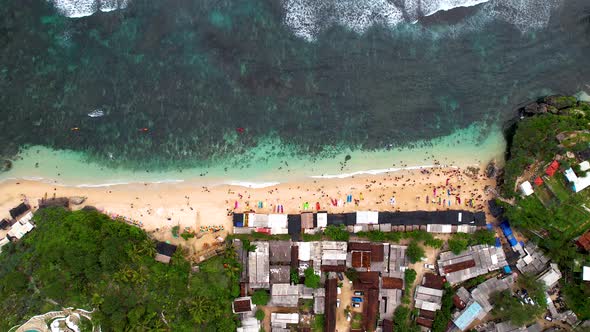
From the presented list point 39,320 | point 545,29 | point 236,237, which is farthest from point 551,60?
point 39,320

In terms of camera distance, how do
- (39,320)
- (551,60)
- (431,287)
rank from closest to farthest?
(39,320) → (431,287) → (551,60)

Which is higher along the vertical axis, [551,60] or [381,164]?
[551,60]

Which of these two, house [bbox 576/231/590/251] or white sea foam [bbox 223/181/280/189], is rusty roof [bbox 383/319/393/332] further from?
house [bbox 576/231/590/251]

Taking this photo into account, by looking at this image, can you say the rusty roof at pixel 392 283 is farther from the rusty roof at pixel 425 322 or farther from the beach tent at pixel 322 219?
the beach tent at pixel 322 219

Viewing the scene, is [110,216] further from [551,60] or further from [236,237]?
[551,60]

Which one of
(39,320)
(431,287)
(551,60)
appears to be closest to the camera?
(39,320)
